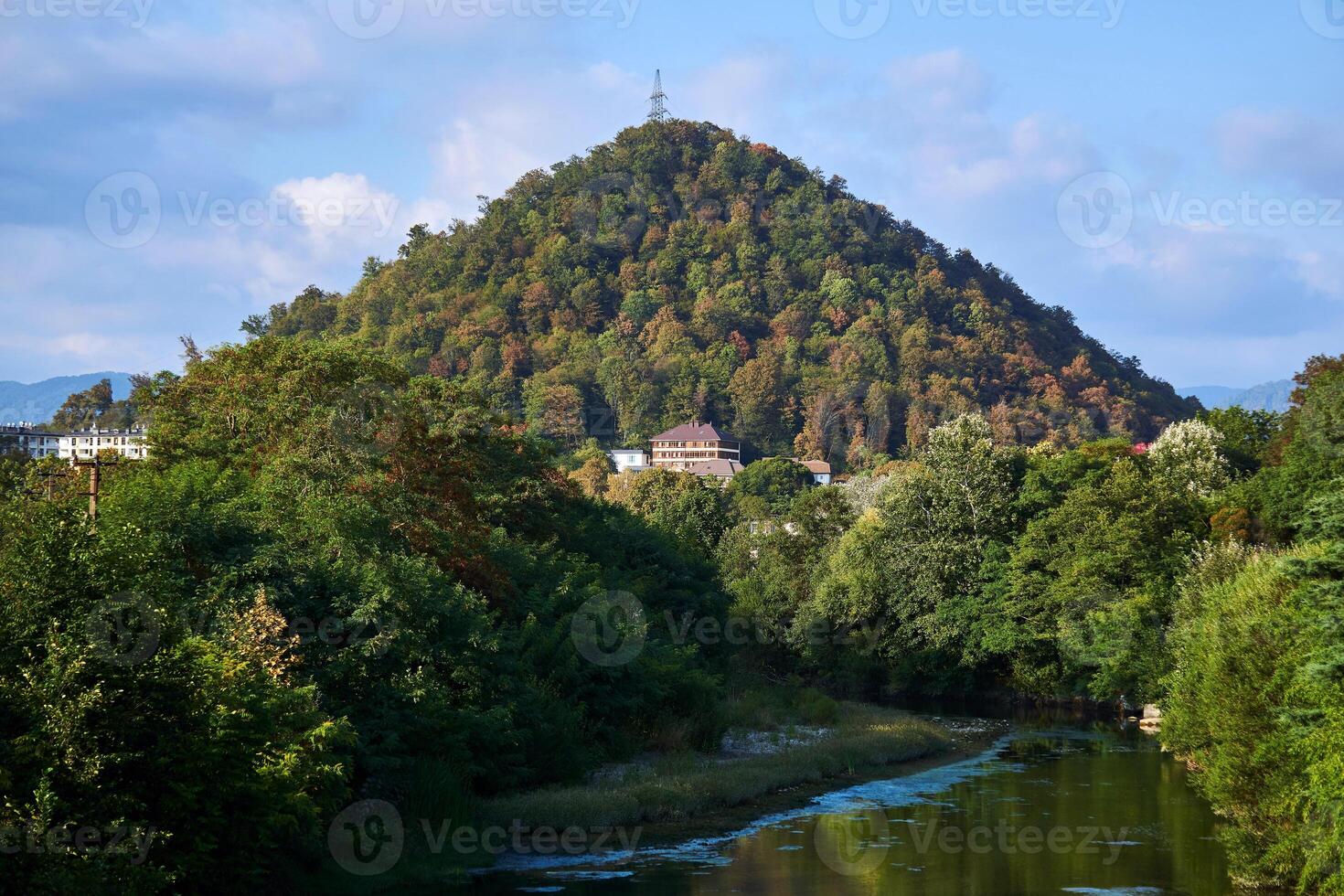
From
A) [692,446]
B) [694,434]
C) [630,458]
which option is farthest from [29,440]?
[694,434]

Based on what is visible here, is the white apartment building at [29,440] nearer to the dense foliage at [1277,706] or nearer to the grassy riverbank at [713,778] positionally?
the grassy riverbank at [713,778]

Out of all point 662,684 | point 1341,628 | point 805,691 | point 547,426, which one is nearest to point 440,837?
point 662,684

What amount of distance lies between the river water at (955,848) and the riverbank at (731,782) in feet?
3.54

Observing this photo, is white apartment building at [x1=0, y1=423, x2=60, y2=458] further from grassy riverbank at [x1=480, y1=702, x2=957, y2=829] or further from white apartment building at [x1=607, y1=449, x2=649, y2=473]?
grassy riverbank at [x1=480, y1=702, x2=957, y2=829]

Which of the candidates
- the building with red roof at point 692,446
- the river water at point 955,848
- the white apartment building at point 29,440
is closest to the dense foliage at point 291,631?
the river water at point 955,848

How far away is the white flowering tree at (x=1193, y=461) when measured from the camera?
65375 millimetres

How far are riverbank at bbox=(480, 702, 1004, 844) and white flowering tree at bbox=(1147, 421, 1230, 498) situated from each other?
77.0 ft

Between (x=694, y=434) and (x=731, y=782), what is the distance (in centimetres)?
14579

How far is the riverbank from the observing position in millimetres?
28094

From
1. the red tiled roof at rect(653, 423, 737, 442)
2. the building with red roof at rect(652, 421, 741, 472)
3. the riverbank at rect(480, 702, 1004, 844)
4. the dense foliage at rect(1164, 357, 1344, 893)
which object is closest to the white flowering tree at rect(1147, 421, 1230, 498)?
the riverbank at rect(480, 702, 1004, 844)

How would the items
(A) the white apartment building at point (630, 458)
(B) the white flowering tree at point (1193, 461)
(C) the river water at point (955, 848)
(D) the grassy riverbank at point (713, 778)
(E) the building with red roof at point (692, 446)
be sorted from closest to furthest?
(C) the river water at point (955, 848), (D) the grassy riverbank at point (713, 778), (B) the white flowering tree at point (1193, 461), (A) the white apartment building at point (630, 458), (E) the building with red roof at point (692, 446)

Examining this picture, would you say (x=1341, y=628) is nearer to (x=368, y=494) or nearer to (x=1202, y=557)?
(x=368, y=494)

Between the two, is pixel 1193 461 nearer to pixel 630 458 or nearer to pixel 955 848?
pixel 955 848

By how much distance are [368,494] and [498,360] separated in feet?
522
